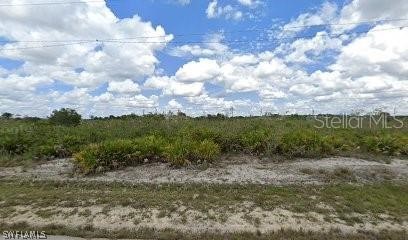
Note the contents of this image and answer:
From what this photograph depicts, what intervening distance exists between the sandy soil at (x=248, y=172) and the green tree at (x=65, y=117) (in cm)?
917

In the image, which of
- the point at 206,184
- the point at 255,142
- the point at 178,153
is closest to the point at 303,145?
the point at 255,142

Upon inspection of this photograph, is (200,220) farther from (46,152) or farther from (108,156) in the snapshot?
(46,152)

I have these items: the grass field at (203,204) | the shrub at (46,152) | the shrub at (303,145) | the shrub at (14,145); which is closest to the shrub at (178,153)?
the grass field at (203,204)

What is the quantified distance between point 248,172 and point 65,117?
14.0 m

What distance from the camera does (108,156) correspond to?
11.0 metres

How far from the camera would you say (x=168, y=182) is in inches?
370

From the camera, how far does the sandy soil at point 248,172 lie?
9.54m

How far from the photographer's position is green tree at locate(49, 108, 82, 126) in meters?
20.7

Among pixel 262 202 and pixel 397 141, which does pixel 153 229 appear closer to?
pixel 262 202

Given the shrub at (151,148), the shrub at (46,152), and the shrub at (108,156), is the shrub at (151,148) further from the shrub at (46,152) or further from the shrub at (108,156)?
the shrub at (46,152)

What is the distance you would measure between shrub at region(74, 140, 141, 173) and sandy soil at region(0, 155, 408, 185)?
1.26ft

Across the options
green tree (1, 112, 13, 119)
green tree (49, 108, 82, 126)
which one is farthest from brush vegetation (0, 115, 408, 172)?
green tree (1, 112, 13, 119)

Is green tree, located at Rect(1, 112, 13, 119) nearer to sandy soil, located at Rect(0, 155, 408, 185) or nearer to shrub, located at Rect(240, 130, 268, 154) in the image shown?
sandy soil, located at Rect(0, 155, 408, 185)

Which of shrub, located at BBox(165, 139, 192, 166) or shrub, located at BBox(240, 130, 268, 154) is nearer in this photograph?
shrub, located at BBox(165, 139, 192, 166)
